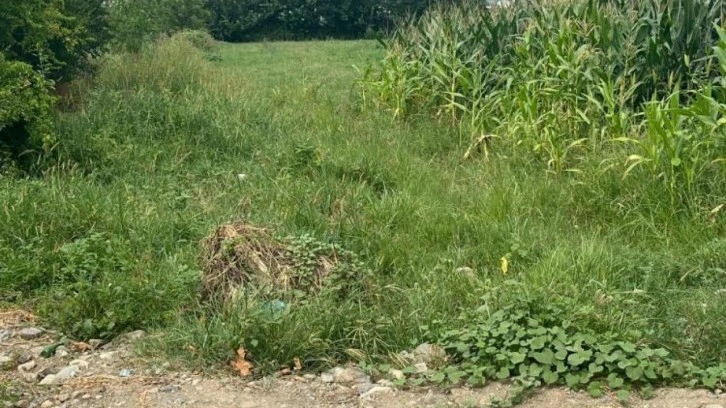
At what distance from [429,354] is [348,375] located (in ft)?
1.38

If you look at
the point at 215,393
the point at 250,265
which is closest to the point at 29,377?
the point at 215,393

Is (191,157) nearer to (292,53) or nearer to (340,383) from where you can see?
(340,383)

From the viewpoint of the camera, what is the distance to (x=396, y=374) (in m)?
3.72

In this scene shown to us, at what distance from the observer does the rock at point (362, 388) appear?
3.63 metres

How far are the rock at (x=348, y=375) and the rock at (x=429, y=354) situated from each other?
11.4 inches

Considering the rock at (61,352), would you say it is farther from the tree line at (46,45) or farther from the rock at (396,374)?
the tree line at (46,45)

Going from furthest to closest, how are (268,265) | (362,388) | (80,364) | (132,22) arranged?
(132,22) < (268,265) < (80,364) < (362,388)

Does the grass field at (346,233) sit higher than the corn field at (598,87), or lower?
lower

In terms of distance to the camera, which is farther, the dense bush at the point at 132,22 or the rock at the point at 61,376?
the dense bush at the point at 132,22

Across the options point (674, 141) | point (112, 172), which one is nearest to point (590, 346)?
point (674, 141)

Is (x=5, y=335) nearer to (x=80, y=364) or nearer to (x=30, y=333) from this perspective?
(x=30, y=333)

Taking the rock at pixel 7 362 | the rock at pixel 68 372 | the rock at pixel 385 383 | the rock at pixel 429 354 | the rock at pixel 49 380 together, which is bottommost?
the rock at pixel 7 362

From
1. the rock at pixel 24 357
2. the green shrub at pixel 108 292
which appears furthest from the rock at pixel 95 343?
the rock at pixel 24 357

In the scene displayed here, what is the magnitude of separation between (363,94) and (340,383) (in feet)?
22.0
